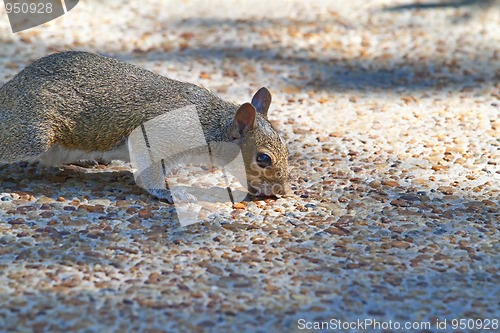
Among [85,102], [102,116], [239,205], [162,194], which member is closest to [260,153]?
[239,205]

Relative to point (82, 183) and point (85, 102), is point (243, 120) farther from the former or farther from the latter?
point (82, 183)

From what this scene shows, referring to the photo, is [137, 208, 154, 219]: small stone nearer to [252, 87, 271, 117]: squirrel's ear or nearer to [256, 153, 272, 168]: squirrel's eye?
[256, 153, 272, 168]: squirrel's eye

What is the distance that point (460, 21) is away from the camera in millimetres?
8883

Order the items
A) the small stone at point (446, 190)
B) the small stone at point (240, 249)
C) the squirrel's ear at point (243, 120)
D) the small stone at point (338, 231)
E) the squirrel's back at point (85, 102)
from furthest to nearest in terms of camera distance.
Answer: the small stone at point (446, 190), the squirrel's back at point (85, 102), the squirrel's ear at point (243, 120), the small stone at point (338, 231), the small stone at point (240, 249)

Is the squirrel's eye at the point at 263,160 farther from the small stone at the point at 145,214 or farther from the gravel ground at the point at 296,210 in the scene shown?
the small stone at the point at 145,214

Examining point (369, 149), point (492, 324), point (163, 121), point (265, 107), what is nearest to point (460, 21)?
point (369, 149)

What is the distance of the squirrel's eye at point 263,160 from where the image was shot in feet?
14.7

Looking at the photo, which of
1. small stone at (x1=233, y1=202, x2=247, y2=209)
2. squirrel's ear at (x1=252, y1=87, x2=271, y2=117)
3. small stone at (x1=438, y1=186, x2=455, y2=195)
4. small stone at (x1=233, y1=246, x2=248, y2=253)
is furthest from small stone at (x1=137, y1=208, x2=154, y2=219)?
small stone at (x1=438, y1=186, x2=455, y2=195)

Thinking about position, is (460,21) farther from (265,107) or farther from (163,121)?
(163,121)

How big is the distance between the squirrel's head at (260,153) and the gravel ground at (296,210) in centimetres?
13

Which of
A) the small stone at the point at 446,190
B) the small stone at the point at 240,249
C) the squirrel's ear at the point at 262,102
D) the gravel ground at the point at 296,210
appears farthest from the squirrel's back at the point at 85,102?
the small stone at the point at 446,190

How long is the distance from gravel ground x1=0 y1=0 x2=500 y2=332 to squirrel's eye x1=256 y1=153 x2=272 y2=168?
25 centimetres

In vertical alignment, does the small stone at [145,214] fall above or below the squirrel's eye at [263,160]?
below

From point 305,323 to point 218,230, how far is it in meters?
1.10
